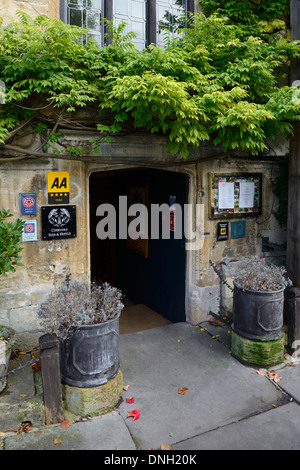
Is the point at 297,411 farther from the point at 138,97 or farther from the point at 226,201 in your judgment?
the point at 138,97

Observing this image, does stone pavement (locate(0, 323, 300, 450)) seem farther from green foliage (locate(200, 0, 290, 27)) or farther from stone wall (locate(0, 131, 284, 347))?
green foliage (locate(200, 0, 290, 27))

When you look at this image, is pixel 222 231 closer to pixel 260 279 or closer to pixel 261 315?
pixel 260 279

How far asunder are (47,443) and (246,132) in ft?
13.5

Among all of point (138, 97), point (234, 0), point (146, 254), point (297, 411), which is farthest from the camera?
point (146, 254)

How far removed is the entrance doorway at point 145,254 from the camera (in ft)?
20.3

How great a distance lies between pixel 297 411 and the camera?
365 centimetres

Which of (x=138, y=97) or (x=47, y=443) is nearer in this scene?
(x=47, y=443)

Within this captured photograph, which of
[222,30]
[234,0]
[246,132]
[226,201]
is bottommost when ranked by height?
[226,201]

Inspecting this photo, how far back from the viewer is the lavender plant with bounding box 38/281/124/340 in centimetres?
A: 346

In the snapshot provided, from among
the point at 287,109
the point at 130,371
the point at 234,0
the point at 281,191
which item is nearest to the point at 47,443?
the point at 130,371

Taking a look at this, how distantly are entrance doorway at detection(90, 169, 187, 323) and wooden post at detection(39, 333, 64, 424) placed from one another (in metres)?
3.03

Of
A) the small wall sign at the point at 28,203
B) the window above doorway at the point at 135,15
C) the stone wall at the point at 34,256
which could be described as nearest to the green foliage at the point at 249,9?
the window above doorway at the point at 135,15

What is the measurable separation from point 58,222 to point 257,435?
3276 millimetres
